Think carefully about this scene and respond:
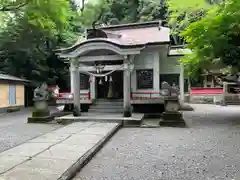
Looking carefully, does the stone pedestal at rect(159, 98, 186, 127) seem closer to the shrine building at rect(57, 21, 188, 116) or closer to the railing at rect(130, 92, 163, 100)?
the shrine building at rect(57, 21, 188, 116)

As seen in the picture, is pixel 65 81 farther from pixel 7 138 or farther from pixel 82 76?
pixel 7 138

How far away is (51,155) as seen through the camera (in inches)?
189

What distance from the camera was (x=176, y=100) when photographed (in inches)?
361

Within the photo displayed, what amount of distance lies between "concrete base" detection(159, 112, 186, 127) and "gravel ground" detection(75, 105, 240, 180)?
3.95ft

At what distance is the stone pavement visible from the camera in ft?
12.4

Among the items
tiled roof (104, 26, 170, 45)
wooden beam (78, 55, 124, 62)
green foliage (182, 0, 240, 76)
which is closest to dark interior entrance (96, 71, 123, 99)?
tiled roof (104, 26, 170, 45)

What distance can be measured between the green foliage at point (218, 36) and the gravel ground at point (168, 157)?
3.32 metres

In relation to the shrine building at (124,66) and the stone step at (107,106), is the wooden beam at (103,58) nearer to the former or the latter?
the shrine building at (124,66)

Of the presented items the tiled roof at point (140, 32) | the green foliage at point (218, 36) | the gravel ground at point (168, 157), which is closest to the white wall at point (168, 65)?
the tiled roof at point (140, 32)

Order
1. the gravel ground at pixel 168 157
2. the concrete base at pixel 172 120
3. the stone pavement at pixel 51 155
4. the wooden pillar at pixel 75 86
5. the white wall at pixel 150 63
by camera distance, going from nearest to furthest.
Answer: the stone pavement at pixel 51 155
the gravel ground at pixel 168 157
the concrete base at pixel 172 120
the wooden pillar at pixel 75 86
the white wall at pixel 150 63

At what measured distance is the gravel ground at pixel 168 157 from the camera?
13.4ft

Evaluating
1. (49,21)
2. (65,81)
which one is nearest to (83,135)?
(49,21)

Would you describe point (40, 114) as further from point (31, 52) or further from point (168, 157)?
point (31, 52)

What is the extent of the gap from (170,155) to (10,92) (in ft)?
48.1
